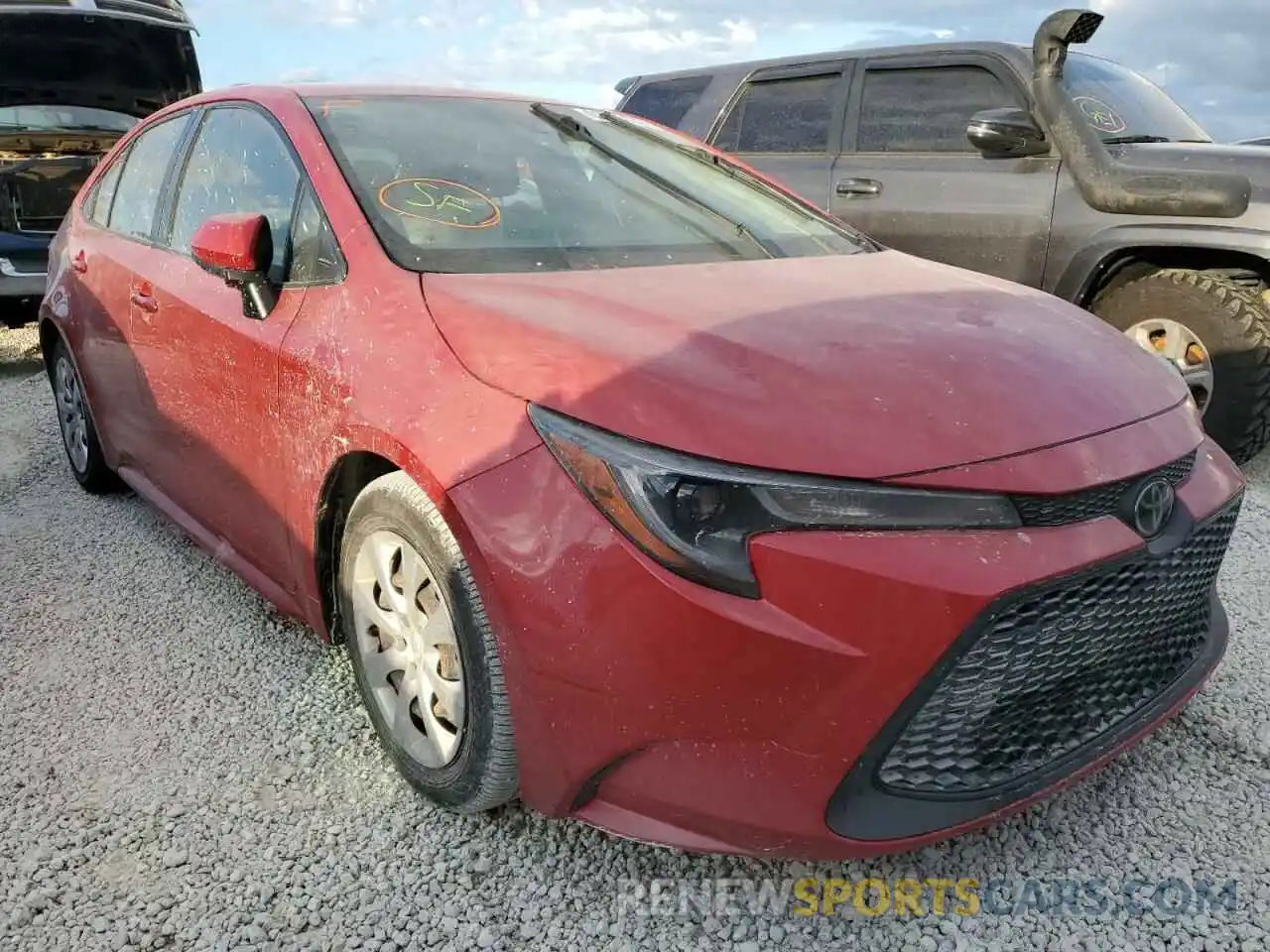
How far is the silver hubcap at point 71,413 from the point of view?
406cm

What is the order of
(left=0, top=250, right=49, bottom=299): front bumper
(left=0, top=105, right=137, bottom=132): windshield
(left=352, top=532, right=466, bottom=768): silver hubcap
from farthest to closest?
(left=0, top=105, right=137, bottom=132): windshield
(left=0, top=250, right=49, bottom=299): front bumper
(left=352, top=532, right=466, bottom=768): silver hubcap

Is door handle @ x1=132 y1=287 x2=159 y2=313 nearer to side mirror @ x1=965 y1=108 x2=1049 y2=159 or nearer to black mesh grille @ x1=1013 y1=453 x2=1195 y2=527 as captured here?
black mesh grille @ x1=1013 y1=453 x2=1195 y2=527

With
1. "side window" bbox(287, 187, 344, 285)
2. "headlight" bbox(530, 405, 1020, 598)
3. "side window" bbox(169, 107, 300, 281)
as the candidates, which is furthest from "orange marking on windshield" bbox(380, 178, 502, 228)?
"headlight" bbox(530, 405, 1020, 598)

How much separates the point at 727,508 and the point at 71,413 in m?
3.63

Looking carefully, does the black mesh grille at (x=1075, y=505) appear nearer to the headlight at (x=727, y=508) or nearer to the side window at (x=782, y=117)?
the headlight at (x=727, y=508)

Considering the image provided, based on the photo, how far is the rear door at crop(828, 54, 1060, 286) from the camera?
471 centimetres

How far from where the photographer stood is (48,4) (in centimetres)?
646

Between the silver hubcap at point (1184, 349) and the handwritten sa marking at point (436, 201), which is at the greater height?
the handwritten sa marking at point (436, 201)

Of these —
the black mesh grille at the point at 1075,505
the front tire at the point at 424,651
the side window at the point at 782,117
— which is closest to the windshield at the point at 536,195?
the front tire at the point at 424,651

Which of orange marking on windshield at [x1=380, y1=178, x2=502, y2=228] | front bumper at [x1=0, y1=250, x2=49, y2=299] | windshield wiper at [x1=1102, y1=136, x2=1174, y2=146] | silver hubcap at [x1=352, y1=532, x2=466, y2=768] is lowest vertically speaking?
front bumper at [x1=0, y1=250, x2=49, y2=299]

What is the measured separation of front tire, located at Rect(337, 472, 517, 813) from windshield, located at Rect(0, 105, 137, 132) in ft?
22.1

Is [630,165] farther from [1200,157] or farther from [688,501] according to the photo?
[1200,157]

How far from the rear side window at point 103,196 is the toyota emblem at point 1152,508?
3574mm

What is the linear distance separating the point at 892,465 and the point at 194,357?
2.03m
